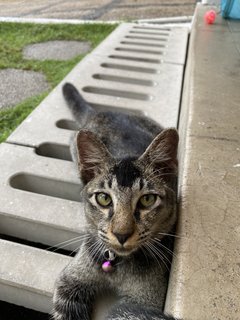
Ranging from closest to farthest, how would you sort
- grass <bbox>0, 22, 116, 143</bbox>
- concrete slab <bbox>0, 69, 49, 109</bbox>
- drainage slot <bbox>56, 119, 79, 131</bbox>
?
drainage slot <bbox>56, 119, 79, 131</bbox> → grass <bbox>0, 22, 116, 143</bbox> → concrete slab <bbox>0, 69, 49, 109</bbox>

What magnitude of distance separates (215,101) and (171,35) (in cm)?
273

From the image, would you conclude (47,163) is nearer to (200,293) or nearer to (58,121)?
(58,121)

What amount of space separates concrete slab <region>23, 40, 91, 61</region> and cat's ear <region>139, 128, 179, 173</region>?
11.1 ft

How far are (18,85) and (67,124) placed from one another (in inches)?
46.8

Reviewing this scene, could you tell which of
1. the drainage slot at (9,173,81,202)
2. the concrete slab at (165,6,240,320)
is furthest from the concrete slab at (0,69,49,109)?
the concrete slab at (165,6,240,320)

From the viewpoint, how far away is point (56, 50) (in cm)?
486

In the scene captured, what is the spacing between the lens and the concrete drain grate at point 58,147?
185cm

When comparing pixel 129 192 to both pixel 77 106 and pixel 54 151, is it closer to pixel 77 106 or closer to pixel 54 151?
pixel 54 151

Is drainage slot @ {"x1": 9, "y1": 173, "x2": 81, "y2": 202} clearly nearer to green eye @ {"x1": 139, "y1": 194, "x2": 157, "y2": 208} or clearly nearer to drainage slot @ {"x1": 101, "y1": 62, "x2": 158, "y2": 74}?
green eye @ {"x1": 139, "y1": 194, "x2": 157, "y2": 208}

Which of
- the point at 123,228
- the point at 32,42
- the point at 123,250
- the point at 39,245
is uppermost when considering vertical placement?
the point at 123,228

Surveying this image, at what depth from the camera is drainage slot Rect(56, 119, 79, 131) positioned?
9.71 feet

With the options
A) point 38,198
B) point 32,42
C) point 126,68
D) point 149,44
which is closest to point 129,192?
point 38,198

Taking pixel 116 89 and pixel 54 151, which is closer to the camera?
pixel 54 151

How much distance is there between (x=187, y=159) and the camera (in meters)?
1.90
